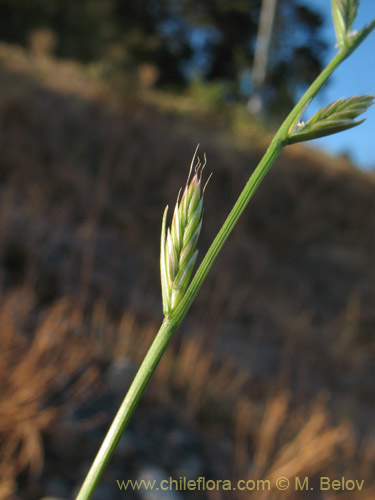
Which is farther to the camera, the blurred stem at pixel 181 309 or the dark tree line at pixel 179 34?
the dark tree line at pixel 179 34

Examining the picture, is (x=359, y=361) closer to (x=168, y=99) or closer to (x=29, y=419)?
(x=29, y=419)

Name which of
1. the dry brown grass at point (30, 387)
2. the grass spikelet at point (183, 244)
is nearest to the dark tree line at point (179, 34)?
the dry brown grass at point (30, 387)

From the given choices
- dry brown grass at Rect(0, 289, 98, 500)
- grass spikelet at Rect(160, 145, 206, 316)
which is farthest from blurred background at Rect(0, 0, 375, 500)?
grass spikelet at Rect(160, 145, 206, 316)

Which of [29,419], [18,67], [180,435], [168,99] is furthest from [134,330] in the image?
[168,99]

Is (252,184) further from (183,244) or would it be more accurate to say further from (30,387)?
(30,387)

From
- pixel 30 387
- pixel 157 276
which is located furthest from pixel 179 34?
pixel 30 387

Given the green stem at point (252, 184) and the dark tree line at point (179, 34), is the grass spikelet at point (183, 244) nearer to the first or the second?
the green stem at point (252, 184)
